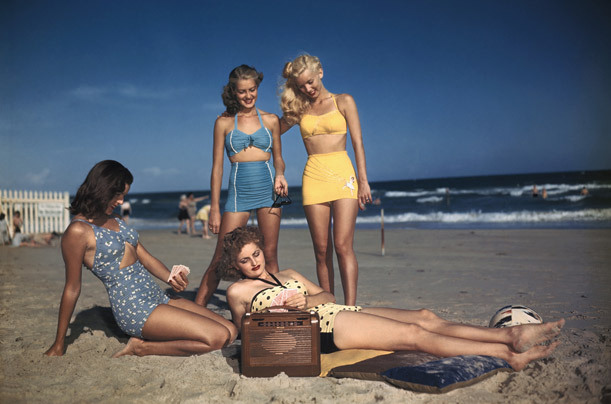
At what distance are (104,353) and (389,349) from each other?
2.18 meters

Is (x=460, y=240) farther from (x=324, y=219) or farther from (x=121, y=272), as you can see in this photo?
(x=121, y=272)

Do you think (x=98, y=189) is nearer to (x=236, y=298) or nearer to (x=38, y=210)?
(x=236, y=298)

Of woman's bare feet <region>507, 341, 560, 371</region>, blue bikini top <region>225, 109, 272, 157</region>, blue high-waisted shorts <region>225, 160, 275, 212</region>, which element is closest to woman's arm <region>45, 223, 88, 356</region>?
blue high-waisted shorts <region>225, 160, 275, 212</region>

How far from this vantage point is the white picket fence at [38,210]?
46.7 feet

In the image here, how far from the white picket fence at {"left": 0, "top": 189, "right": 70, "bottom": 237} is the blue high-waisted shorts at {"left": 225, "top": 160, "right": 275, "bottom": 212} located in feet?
41.6

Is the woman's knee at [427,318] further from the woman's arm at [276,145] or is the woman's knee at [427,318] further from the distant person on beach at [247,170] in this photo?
the woman's arm at [276,145]

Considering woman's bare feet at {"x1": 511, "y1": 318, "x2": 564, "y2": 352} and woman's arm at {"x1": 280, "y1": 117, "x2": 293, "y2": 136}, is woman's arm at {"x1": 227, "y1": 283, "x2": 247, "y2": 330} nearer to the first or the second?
woman's arm at {"x1": 280, "y1": 117, "x2": 293, "y2": 136}

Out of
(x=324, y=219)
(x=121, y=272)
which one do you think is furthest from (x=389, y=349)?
(x=121, y=272)

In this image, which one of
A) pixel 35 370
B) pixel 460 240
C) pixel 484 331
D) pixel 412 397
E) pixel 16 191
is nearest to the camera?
pixel 412 397

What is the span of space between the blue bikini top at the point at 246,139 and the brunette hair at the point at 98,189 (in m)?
1.15

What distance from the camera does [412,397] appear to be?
261cm

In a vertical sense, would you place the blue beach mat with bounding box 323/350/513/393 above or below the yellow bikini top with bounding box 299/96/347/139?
below

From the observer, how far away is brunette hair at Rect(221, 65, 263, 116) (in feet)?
13.0

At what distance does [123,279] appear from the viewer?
11.0ft
